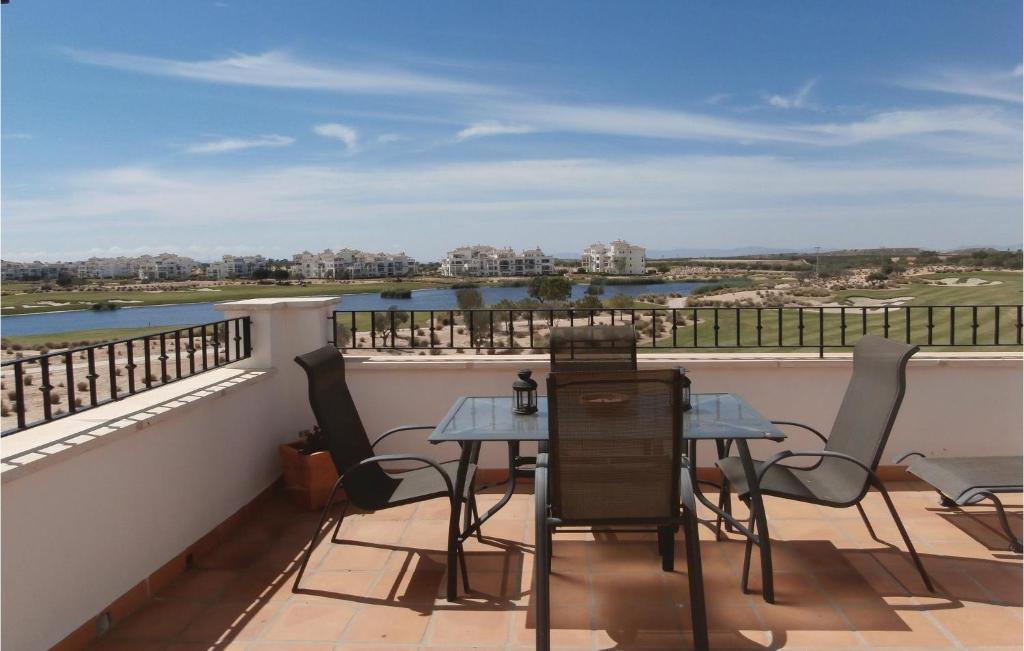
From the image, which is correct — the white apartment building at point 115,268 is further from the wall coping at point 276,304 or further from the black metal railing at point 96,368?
the black metal railing at point 96,368

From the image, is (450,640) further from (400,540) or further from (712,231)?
(712,231)

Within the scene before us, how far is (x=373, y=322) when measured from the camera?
5.36 m

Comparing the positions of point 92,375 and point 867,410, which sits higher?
point 92,375

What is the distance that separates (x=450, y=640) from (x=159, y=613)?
1.27m

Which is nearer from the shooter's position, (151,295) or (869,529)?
(869,529)

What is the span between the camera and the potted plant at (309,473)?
4.26m

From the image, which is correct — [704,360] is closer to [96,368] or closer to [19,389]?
[96,368]

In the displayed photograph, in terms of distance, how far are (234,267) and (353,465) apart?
63.6 ft

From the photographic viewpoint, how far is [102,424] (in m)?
2.88

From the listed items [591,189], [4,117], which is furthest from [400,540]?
[591,189]

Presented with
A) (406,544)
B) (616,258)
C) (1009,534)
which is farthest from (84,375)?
(616,258)

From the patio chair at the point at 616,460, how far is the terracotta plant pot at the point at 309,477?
6.95 feet

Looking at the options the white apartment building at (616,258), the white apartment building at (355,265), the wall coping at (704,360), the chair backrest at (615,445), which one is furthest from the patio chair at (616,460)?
the white apartment building at (616,258)

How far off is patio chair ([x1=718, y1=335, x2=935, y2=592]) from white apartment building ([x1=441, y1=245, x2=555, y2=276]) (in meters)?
17.4
